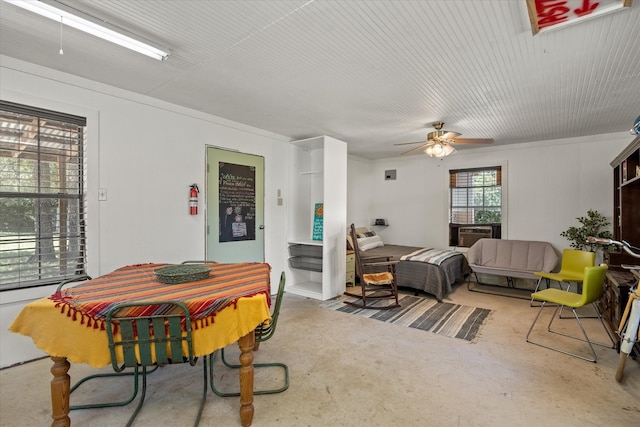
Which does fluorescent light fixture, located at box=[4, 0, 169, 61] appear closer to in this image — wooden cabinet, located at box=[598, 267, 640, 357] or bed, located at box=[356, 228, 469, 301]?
bed, located at box=[356, 228, 469, 301]

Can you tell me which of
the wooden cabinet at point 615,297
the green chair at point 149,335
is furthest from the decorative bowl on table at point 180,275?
the wooden cabinet at point 615,297

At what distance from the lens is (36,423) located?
1.90 meters

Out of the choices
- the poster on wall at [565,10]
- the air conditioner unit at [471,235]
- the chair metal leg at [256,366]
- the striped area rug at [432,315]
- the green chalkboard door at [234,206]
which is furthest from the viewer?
Answer: the air conditioner unit at [471,235]

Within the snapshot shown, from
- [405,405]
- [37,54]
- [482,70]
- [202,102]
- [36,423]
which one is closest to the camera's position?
[36,423]

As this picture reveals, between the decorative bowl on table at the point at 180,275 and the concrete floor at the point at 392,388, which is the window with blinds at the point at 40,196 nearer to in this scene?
the concrete floor at the point at 392,388

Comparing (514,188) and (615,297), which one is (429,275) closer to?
(615,297)

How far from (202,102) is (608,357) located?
4772 millimetres

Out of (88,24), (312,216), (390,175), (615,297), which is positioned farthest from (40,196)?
(390,175)

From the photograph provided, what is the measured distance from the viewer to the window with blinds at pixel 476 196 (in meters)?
5.62

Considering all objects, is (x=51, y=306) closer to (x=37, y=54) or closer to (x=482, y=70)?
(x=37, y=54)

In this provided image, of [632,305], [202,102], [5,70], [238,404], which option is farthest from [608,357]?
Result: [5,70]

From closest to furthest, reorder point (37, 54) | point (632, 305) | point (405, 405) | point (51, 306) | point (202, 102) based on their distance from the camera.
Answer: point (51, 306) → point (405, 405) → point (632, 305) → point (37, 54) → point (202, 102)

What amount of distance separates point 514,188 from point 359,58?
4364 millimetres

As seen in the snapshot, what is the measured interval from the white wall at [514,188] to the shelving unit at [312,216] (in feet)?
4.90
